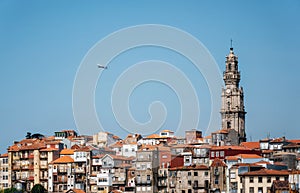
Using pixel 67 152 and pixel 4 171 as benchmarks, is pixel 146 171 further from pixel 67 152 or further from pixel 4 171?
pixel 4 171

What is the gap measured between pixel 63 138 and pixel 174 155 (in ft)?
93.3

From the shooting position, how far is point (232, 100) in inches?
5566

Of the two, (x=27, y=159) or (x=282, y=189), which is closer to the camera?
(x=282, y=189)

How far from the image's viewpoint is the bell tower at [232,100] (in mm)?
139375

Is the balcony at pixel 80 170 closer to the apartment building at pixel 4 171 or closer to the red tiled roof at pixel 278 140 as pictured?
the apartment building at pixel 4 171

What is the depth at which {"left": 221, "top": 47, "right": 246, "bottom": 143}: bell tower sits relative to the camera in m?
139

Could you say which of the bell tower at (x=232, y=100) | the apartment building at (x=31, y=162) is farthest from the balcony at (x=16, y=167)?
the bell tower at (x=232, y=100)

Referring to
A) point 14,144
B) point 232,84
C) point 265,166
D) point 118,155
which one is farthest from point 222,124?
point 265,166

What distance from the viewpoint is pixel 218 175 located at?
323 ft

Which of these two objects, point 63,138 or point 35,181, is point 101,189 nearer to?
point 35,181

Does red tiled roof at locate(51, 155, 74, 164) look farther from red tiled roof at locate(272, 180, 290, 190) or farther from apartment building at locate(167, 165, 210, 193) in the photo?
red tiled roof at locate(272, 180, 290, 190)

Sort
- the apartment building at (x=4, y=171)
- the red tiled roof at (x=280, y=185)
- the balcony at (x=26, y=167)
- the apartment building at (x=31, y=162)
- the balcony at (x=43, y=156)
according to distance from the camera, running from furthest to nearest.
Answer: the apartment building at (x=4, y=171)
the balcony at (x=26, y=167)
the balcony at (x=43, y=156)
the apartment building at (x=31, y=162)
the red tiled roof at (x=280, y=185)

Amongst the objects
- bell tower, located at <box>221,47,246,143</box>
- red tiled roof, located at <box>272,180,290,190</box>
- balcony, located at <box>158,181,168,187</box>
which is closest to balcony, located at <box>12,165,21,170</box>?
balcony, located at <box>158,181,168,187</box>

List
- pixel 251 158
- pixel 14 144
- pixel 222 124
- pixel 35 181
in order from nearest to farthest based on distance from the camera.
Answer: pixel 251 158 < pixel 35 181 < pixel 14 144 < pixel 222 124
